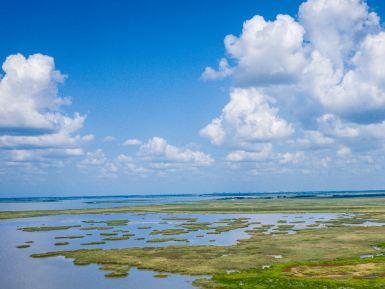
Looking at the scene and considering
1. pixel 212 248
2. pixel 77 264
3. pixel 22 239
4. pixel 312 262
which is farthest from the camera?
pixel 22 239

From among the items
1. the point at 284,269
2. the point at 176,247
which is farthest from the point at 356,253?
the point at 176,247

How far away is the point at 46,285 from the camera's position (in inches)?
1673

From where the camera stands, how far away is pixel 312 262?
160 ft

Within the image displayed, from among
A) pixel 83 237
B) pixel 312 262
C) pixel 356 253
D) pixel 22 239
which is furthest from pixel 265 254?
pixel 22 239

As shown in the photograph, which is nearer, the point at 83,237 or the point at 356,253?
the point at 356,253

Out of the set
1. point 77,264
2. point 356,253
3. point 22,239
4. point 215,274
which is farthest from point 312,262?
point 22,239

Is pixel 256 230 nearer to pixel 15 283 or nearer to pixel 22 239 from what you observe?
pixel 22 239

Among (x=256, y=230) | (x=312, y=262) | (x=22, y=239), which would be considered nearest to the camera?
(x=312, y=262)

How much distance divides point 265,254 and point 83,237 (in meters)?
Answer: 37.6

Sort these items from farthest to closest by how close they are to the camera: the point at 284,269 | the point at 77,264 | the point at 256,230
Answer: the point at 256,230 < the point at 77,264 < the point at 284,269

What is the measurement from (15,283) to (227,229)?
49464mm

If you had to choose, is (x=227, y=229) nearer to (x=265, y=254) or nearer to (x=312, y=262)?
(x=265, y=254)

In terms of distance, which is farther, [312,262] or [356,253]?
[356,253]

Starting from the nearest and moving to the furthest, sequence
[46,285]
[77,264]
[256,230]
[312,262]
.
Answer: [46,285] < [312,262] < [77,264] < [256,230]
